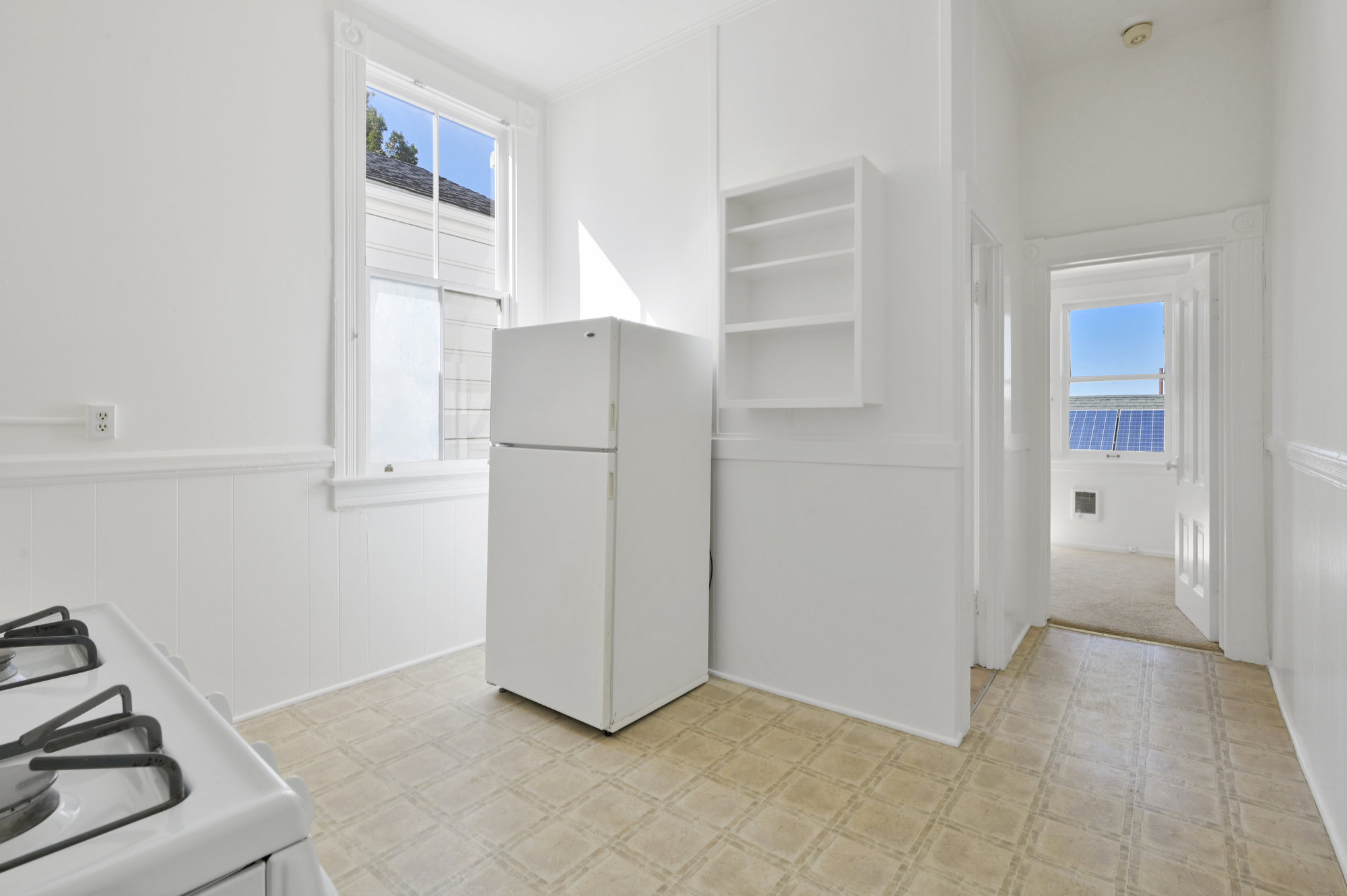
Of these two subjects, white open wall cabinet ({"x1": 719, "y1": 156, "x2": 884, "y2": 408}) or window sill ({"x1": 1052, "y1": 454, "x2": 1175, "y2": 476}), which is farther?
window sill ({"x1": 1052, "y1": 454, "x2": 1175, "y2": 476})

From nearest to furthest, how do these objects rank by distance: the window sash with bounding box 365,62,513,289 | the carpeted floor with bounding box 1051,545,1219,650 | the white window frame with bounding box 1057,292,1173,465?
the window sash with bounding box 365,62,513,289 < the carpeted floor with bounding box 1051,545,1219,650 < the white window frame with bounding box 1057,292,1173,465

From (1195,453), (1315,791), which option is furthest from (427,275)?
(1195,453)

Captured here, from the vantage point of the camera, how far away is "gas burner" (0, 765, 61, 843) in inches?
21.3

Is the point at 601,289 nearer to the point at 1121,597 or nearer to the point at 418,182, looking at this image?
the point at 418,182

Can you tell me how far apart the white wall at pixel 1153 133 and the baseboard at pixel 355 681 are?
3.57 m

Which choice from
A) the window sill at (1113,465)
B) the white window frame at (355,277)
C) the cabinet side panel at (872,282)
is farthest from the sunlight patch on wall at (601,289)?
the window sill at (1113,465)

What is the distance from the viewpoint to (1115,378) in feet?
18.7

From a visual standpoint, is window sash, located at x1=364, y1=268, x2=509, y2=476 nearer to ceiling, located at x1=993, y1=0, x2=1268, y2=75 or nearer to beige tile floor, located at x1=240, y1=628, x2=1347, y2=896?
beige tile floor, located at x1=240, y1=628, x2=1347, y2=896

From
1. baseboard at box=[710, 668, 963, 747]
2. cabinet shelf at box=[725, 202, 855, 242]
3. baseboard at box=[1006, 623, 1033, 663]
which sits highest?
cabinet shelf at box=[725, 202, 855, 242]

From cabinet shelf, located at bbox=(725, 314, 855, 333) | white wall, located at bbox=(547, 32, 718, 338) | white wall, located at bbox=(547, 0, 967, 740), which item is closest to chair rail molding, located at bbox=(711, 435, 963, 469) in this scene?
white wall, located at bbox=(547, 0, 967, 740)

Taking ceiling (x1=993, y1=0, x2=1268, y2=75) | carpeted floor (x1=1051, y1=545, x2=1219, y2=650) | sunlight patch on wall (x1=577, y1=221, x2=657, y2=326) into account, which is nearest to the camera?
ceiling (x1=993, y1=0, x2=1268, y2=75)

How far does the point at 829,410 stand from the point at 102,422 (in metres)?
2.43

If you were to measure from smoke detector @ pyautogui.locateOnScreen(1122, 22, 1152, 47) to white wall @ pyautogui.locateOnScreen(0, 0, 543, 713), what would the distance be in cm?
342

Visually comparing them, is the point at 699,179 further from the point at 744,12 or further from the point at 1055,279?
the point at 1055,279
